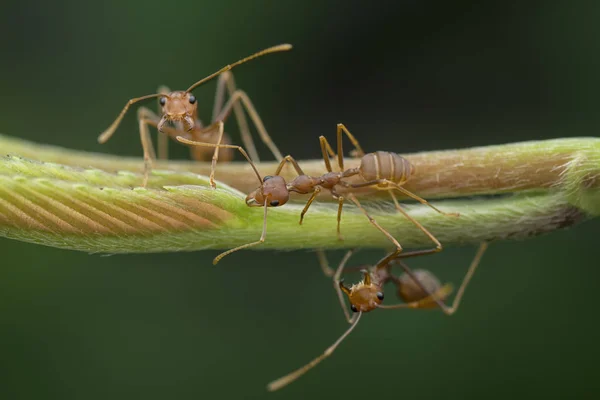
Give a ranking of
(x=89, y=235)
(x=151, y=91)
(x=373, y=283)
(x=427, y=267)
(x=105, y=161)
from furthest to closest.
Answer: (x=151, y=91)
(x=427, y=267)
(x=373, y=283)
(x=105, y=161)
(x=89, y=235)

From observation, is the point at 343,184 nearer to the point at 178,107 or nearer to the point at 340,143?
the point at 340,143

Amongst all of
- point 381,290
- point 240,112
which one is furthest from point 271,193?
point 240,112

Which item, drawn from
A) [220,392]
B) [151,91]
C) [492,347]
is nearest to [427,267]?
[492,347]

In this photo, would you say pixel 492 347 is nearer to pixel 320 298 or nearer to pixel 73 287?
pixel 320 298

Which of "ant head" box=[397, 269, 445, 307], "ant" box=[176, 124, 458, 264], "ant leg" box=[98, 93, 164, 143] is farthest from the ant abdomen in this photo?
"ant head" box=[397, 269, 445, 307]

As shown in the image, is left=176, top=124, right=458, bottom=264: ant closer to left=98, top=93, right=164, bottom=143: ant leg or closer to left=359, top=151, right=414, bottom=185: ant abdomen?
left=359, top=151, right=414, bottom=185: ant abdomen
